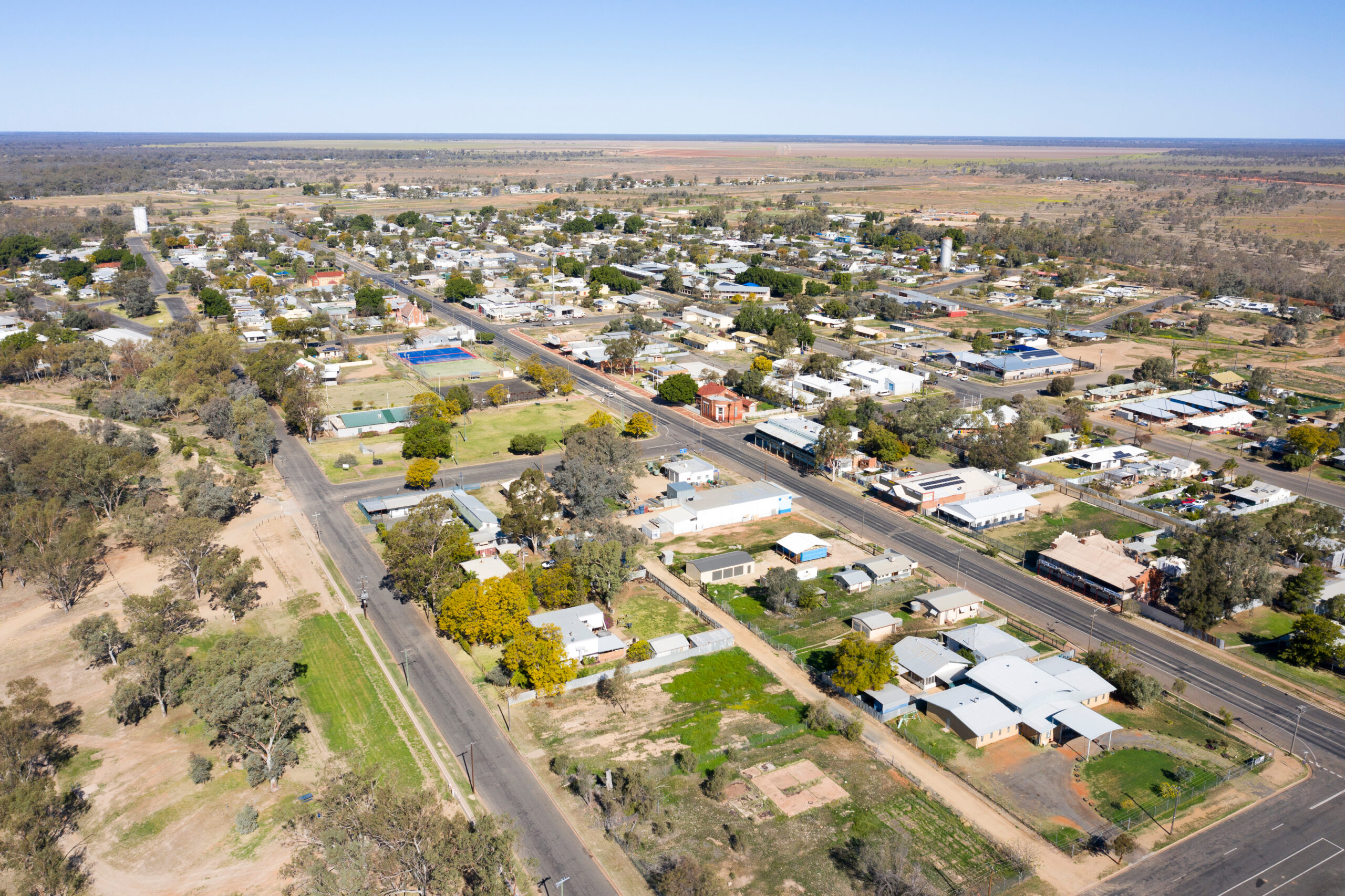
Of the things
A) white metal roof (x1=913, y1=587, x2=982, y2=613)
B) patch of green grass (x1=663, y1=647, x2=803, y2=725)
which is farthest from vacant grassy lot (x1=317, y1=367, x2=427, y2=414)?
white metal roof (x1=913, y1=587, x2=982, y2=613)

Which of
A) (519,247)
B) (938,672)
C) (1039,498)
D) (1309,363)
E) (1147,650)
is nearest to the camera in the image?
(938,672)

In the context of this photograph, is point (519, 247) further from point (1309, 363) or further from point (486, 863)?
point (486, 863)

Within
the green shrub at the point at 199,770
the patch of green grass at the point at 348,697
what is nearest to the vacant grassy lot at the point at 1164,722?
the patch of green grass at the point at 348,697

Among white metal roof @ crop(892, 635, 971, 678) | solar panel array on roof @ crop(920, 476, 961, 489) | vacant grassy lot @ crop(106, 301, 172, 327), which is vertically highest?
vacant grassy lot @ crop(106, 301, 172, 327)

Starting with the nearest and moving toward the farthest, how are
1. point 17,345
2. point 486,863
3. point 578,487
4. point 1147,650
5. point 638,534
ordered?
point 486,863
point 1147,650
point 638,534
point 578,487
point 17,345

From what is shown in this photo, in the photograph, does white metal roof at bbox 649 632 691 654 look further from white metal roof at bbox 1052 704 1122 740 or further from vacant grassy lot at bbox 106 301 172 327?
vacant grassy lot at bbox 106 301 172 327

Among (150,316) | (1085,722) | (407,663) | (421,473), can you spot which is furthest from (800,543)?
(150,316)

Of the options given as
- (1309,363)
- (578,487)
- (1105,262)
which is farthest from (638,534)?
(1105,262)

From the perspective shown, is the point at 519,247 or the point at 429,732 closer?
the point at 429,732
